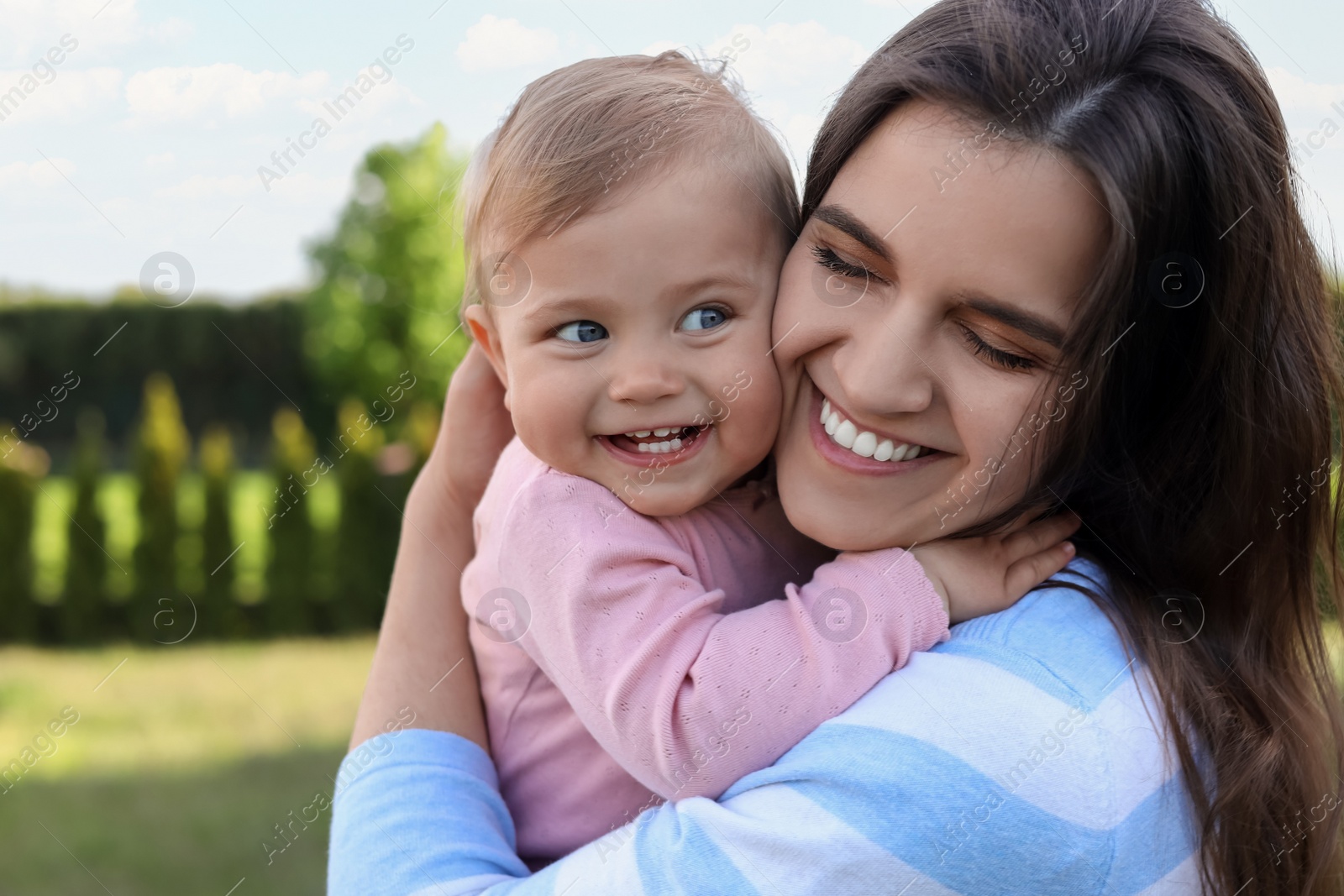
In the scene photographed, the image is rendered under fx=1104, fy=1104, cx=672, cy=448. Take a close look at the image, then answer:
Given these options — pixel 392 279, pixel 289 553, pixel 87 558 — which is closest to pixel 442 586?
pixel 289 553

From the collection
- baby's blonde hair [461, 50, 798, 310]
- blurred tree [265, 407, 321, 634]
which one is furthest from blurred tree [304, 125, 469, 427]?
baby's blonde hair [461, 50, 798, 310]

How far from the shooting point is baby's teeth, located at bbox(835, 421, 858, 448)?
1.53 metres

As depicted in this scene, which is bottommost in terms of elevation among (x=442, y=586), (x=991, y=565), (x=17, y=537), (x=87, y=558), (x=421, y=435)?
(x=87, y=558)

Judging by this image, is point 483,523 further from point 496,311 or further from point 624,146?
point 624,146

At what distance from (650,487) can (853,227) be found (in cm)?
47

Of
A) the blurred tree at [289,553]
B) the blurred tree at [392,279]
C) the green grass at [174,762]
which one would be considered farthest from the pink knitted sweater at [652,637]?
the blurred tree at [392,279]

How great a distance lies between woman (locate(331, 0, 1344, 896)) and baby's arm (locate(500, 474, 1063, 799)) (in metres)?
0.06

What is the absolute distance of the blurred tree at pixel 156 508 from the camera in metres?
9.19

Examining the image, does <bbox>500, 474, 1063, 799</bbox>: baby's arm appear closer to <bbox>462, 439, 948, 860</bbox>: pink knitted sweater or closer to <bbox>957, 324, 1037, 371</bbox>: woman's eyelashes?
<bbox>462, 439, 948, 860</bbox>: pink knitted sweater

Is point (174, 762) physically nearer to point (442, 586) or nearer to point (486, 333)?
point (442, 586)

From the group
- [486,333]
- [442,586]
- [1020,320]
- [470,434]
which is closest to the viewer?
[1020,320]

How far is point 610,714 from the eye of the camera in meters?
1.47

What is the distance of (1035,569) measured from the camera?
1516 mm

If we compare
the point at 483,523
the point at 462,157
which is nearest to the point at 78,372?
the point at 462,157
